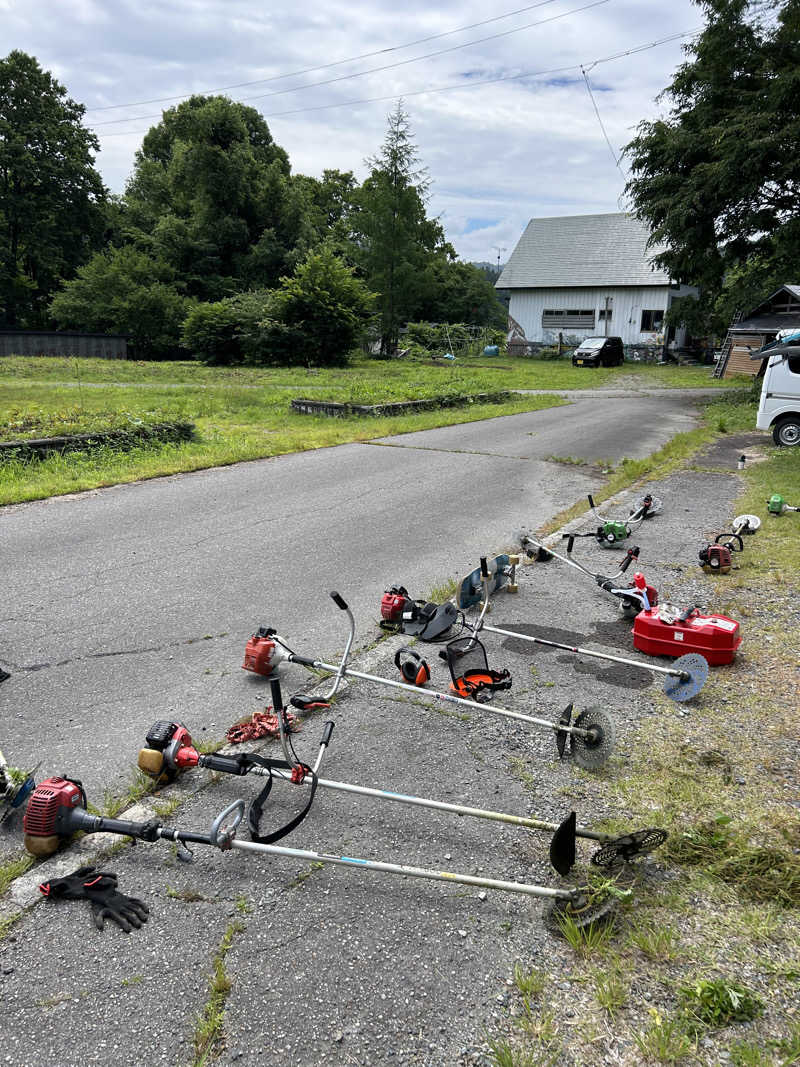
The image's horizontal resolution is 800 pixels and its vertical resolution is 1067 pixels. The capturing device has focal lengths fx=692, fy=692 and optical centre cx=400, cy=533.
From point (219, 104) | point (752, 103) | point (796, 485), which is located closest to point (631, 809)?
point (796, 485)

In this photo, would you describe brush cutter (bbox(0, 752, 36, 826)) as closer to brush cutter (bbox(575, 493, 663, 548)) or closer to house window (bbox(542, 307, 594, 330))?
brush cutter (bbox(575, 493, 663, 548))

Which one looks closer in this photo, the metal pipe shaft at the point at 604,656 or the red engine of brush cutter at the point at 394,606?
the metal pipe shaft at the point at 604,656

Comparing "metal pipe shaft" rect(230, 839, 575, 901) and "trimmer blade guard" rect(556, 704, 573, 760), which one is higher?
"trimmer blade guard" rect(556, 704, 573, 760)

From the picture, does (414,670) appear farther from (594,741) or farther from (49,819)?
(49,819)

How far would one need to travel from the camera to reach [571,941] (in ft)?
7.19

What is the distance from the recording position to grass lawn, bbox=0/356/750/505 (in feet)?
31.7

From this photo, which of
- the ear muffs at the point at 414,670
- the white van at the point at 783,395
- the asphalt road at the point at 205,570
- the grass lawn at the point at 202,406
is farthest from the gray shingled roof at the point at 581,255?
the ear muffs at the point at 414,670

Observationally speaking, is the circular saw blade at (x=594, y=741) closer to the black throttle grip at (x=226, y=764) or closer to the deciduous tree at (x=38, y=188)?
the black throttle grip at (x=226, y=764)

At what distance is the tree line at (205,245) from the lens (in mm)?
28266

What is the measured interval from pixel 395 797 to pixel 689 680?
1864mm

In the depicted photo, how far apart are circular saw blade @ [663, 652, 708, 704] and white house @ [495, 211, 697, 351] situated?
41.5 metres

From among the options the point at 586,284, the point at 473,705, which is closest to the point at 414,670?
the point at 473,705

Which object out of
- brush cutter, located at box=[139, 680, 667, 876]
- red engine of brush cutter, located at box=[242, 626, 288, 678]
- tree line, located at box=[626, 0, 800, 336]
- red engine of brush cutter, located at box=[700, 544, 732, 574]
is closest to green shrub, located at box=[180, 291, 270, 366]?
tree line, located at box=[626, 0, 800, 336]

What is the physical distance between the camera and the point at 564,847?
240 centimetres
